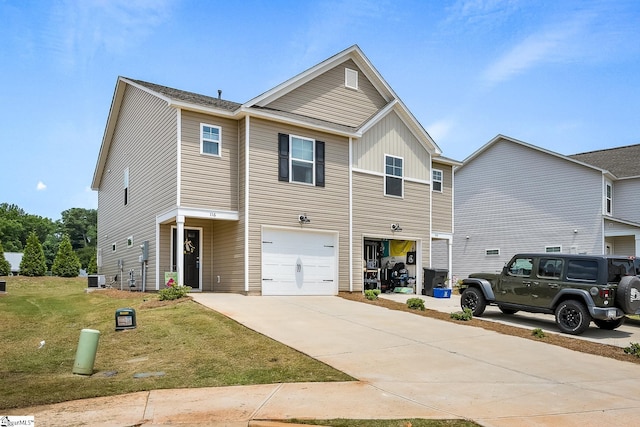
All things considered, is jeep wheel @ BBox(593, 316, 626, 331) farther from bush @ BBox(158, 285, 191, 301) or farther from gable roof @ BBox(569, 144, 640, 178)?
gable roof @ BBox(569, 144, 640, 178)

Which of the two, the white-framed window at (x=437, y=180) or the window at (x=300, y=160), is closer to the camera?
the window at (x=300, y=160)

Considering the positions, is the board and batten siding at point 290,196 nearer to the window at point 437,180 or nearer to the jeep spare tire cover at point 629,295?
the window at point 437,180

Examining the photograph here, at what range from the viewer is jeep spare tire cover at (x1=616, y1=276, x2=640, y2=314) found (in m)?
12.7

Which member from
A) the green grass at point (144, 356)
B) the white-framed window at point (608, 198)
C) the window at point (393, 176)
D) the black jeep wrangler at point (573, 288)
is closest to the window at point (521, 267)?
the black jeep wrangler at point (573, 288)

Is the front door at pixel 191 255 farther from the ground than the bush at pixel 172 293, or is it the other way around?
the front door at pixel 191 255

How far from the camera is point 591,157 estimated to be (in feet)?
107

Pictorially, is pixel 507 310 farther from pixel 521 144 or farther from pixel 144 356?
pixel 521 144

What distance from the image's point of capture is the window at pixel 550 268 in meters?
13.7

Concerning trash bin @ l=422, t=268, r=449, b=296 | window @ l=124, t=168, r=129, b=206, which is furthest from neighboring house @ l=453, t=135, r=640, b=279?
window @ l=124, t=168, r=129, b=206

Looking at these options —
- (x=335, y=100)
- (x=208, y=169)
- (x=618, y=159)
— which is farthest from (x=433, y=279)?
(x=618, y=159)

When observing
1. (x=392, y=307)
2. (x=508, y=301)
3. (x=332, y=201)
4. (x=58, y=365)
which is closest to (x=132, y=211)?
(x=332, y=201)

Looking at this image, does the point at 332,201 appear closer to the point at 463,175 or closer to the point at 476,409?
the point at 476,409

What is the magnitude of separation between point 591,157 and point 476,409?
30369 millimetres

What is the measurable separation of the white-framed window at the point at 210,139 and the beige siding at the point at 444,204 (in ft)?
34.5
